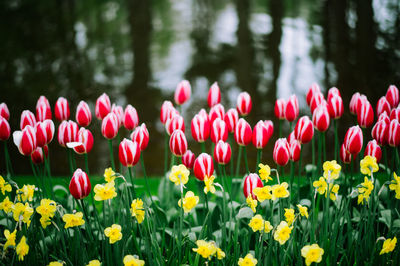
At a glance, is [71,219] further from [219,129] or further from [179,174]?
[219,129]

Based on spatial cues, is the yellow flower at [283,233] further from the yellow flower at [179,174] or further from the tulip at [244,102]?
the tulip at [244,102]

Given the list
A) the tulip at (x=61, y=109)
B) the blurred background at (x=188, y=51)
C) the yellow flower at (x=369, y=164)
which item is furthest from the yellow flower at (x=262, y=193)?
the blurred background at (x=188, y=51)

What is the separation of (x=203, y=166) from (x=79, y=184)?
15.3 inches

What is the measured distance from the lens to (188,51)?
4707mm

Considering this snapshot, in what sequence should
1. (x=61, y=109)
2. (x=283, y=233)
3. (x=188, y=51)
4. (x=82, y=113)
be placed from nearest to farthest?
1. (x=283, y=233)
2. (x=82, y=113)
3. (x=61, y=109)
4. (x=188, y=51)

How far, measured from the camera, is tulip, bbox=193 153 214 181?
130cm

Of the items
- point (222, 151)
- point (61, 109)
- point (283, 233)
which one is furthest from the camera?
point (61, 109)

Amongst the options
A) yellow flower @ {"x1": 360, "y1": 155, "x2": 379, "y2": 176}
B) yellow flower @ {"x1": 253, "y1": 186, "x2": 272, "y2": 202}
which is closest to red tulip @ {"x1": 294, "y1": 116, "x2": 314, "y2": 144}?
yellow flower @ {"x1": 360, "y1": 155, "x2": 379, "y2": 176}

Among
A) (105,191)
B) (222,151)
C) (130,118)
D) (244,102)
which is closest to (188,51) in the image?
(244,102)

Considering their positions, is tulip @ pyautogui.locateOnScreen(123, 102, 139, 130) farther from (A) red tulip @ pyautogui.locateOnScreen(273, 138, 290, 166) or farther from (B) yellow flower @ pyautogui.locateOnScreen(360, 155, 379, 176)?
(B) yellow flower @ pyautogui.locateOnScreen(360, 155, 379, 176)

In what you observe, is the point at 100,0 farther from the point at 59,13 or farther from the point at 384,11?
the point at 384,11

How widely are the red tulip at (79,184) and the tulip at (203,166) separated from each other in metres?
0.34

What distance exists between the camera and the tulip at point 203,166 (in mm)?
1302

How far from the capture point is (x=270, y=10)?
4.66 metres
